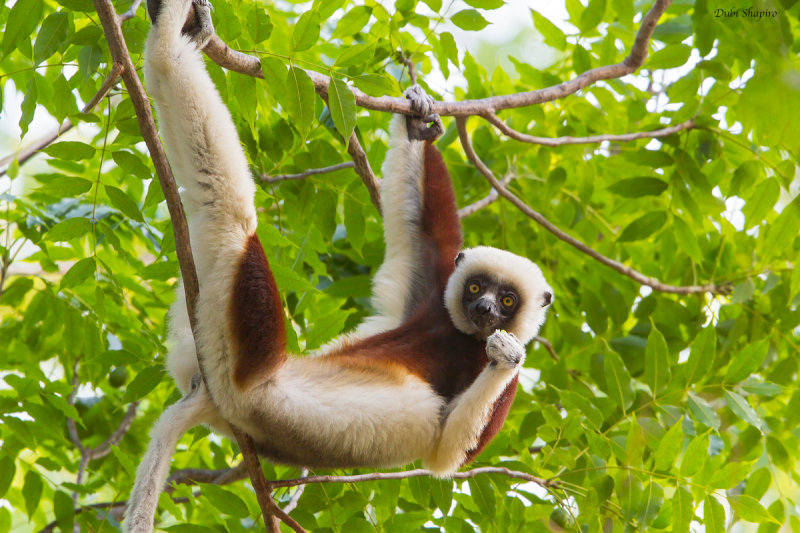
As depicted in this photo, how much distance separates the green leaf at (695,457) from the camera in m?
3.89

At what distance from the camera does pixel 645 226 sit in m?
5.92

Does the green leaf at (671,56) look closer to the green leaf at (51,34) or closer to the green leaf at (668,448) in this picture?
the green leaf at (668,448)

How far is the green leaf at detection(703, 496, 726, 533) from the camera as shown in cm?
381

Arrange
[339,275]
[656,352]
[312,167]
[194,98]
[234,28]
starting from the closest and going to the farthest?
[194,98], [234,28], [656,352], [312,167], [339,275]

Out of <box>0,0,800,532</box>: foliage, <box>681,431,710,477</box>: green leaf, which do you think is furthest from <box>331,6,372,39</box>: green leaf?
<box>681,431,710,477</box>: green leaf

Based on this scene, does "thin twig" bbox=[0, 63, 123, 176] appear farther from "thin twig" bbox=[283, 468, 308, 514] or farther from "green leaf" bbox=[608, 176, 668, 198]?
"green leaf" bbox=[608, 176, 668, 198]

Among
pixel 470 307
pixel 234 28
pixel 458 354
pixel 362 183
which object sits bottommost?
pixel 458 354

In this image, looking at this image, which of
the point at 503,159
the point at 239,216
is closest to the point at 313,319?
the point at 239,216

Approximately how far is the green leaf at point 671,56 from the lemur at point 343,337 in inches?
68.7

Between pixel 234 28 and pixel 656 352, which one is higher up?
pixel 234 28

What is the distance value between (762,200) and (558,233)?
4.93ft

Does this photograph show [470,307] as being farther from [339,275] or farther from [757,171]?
[757,171]

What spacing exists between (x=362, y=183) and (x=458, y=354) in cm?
157

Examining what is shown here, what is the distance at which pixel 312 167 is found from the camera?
545cm
